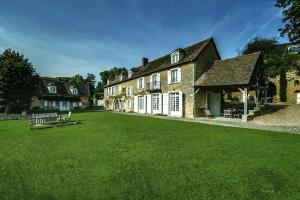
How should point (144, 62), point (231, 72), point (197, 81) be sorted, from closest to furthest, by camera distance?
point (231, 72)
point (197, 81)
point (144, 62)

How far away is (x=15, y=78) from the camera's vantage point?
22406 millimetres

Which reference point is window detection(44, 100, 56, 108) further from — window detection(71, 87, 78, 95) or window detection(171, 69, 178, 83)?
window detection(171, 69, 178, 83)

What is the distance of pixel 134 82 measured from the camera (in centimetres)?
2864

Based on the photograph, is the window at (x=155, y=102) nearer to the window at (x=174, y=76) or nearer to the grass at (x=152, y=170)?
the window at (x=174, y=76)

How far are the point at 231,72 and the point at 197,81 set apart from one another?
3.12 m

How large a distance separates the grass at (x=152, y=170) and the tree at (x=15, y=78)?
1915 cm

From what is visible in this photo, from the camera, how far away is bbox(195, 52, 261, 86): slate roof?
14.7 meters

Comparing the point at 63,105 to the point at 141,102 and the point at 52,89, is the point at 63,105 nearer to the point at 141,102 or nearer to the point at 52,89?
the point at 52,89

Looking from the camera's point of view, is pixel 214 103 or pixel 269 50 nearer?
pixel 214 103

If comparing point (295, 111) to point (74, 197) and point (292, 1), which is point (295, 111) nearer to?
point (292, 1)

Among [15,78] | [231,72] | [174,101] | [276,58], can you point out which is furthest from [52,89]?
[276,58]

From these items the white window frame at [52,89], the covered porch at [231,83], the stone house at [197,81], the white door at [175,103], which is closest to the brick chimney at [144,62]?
the stone house at [197,81]

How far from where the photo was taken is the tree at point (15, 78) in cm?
2212

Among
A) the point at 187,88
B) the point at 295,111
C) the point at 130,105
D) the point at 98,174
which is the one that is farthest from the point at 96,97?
the point at 98,174
